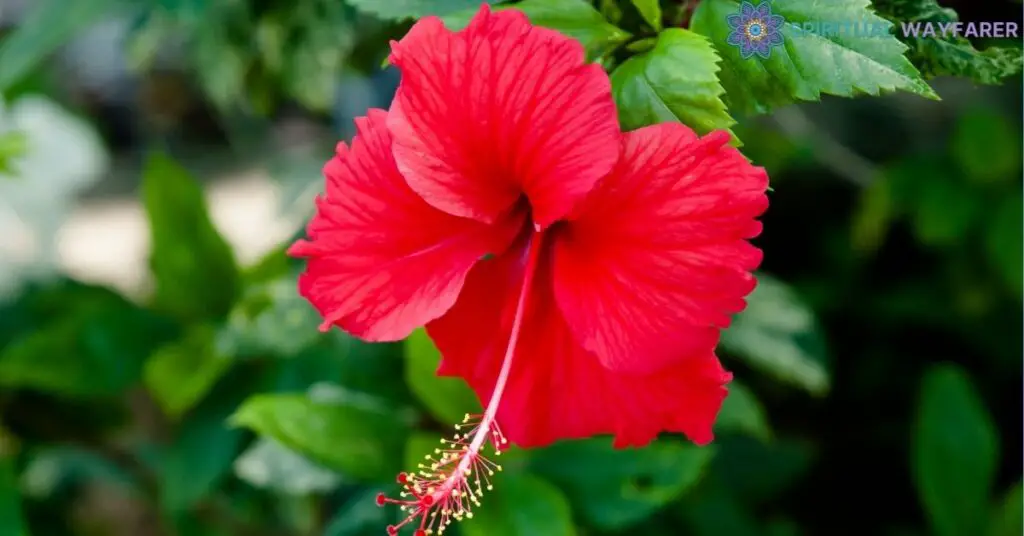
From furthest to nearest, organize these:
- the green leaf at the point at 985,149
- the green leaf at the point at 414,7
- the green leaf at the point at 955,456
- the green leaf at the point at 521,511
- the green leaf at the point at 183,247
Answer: the green leaf at the point at 985,149, the green leaf at the point at 183,247, the green leaf at the point at 955,456, the green leaf at the point at 521,511, the green leaf at the point at 414,7

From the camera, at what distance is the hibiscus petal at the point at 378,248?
1.58 feet

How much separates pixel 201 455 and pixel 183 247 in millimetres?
254

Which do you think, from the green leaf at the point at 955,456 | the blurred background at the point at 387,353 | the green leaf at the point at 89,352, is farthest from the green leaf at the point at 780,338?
the green leaf at the point at 89,352

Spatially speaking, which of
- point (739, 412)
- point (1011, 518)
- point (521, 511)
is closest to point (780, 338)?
point (739, 412)

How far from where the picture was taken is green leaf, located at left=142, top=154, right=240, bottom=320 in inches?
42.6

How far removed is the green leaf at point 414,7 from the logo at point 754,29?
5.7 inches

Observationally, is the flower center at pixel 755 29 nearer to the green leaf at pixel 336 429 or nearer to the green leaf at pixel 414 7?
the green leaf at pixel 414 7

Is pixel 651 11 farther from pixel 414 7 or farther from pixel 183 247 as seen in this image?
pixel 183 247

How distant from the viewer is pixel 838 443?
4.71 feet

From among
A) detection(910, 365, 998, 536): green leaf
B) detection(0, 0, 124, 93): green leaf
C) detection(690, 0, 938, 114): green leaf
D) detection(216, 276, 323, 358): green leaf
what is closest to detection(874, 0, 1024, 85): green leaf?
detection(690, 0, 938, 114): green leaf

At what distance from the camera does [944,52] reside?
1.66 feet

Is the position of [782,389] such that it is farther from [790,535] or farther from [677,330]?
[677,330]

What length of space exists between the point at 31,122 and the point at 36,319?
14.5 inches

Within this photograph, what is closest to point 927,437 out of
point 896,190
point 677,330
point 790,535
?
point 790,535
